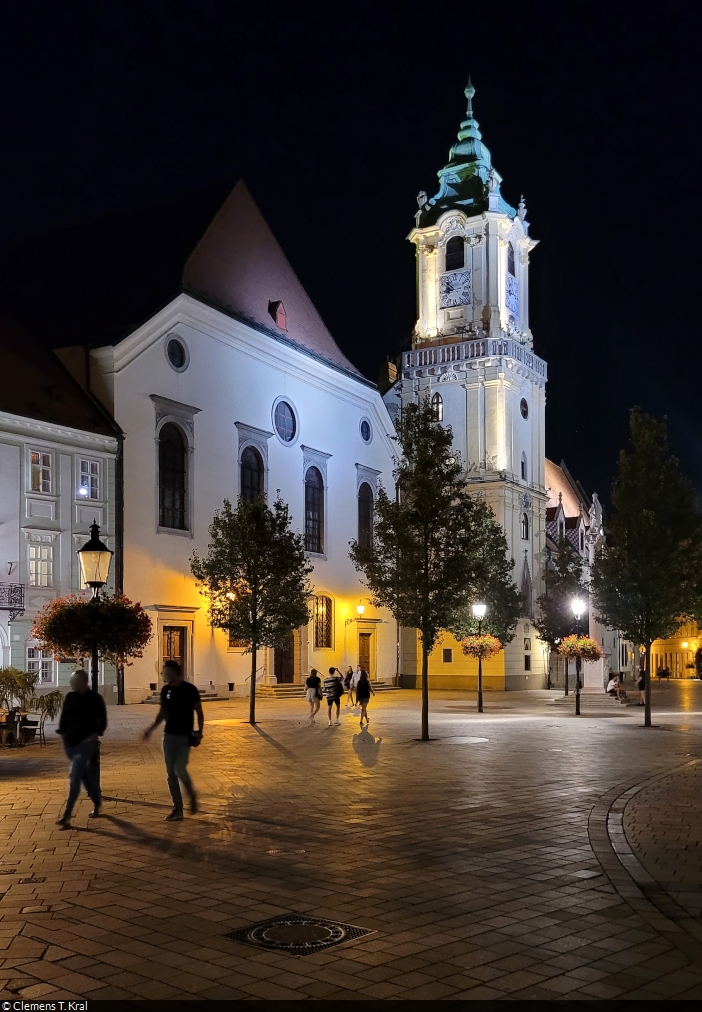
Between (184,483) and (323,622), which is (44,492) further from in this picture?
(323,622)

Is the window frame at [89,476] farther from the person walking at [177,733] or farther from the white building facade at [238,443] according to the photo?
the person walking at [177,733]

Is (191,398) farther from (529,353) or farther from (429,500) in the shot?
(529,353)

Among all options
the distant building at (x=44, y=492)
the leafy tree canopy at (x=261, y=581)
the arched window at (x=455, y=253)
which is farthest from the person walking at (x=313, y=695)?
the arched window at (x=455, y=253)

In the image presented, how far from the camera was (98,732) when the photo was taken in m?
12.6

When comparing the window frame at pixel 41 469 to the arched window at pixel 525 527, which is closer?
the window frame at pixel 41 469

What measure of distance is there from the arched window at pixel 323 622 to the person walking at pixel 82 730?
35562 millimetres

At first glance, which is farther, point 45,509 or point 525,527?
point 525,527

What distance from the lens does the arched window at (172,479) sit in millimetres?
39781

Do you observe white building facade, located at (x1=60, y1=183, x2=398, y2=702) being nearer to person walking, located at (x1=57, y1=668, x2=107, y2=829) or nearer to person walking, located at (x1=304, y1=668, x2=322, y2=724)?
person walking, located at (x1=304, y1=668, x2=322, y2=724)

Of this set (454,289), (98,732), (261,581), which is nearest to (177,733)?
(98,732)

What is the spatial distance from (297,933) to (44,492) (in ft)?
94.4

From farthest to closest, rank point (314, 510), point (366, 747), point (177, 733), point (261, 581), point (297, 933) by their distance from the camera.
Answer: point (314, 510) < point (261, 581) < point (366, 747) < point (177, 733) < point (297, 933)

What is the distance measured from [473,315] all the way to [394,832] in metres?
53.6

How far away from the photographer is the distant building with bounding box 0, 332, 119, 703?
33.1 m
